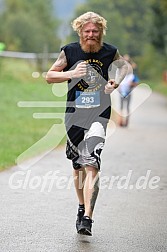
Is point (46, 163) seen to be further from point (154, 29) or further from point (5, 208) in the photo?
point (154, 29)

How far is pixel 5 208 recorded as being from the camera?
8.90 meters

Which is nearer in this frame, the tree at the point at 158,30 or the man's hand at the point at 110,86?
the man's hand at the point at 110,86

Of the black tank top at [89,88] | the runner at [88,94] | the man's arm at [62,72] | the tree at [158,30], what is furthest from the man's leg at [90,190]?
the tree at [158,30]

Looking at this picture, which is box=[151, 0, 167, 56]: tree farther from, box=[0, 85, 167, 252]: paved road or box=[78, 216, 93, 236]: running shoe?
box=[78, 216, 93, 236]: running shoe

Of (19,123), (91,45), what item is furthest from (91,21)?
(19,123)

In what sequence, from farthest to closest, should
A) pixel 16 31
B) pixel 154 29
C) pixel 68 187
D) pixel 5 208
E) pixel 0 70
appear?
pixel 16 31, pixel 154 29, pixel 0 70, pixel 68 187, pixel 5 208

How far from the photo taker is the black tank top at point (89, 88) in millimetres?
7832

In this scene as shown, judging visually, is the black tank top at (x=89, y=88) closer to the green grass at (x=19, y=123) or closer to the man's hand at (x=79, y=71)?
the man's hand at (x=79, y=71)

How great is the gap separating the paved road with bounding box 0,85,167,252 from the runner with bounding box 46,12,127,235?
368mm

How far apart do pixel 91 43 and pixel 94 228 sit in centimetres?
181

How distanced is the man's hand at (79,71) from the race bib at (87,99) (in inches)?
10.9

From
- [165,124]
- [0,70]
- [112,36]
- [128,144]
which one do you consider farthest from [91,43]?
[112,36]

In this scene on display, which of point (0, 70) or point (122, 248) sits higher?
point (122, 248)

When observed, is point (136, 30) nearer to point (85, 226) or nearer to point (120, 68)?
point (120, 68)
